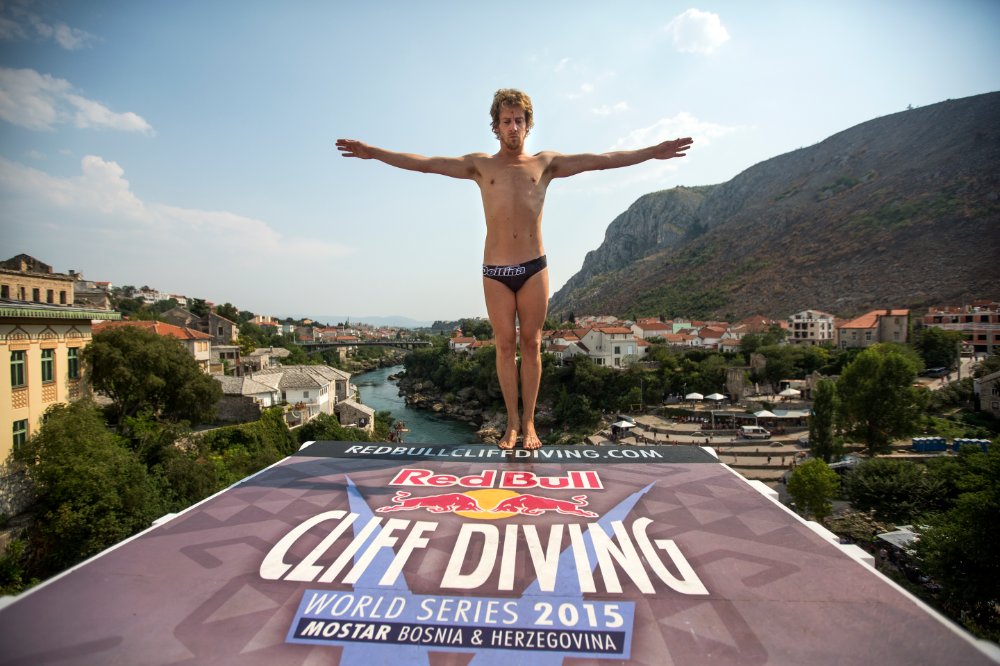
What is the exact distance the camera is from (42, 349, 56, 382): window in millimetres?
15875

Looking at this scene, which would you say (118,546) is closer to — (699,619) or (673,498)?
(699,619)

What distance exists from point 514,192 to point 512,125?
727mm

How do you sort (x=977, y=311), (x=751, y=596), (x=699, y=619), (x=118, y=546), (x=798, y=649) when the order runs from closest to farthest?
(x=798, y=649), (x=699, y=619), (x=751, y=596), (x=118, y=546), (x=977, y=311)

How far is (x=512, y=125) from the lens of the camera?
5.18m

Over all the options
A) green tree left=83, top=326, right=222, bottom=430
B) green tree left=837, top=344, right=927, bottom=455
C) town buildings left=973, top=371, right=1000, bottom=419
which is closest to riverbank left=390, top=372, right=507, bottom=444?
green tree left=83, top=326, right=222, bottom=430

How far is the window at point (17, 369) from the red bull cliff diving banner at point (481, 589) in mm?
16004

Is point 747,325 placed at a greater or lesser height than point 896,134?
lesser

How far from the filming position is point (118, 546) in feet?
10.1

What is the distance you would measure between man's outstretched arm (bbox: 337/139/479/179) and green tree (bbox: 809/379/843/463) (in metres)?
29.5

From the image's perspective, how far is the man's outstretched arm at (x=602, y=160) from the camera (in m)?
5.33

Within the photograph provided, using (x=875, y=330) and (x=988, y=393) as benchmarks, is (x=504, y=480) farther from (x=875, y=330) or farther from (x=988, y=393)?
(x=875, y=330)

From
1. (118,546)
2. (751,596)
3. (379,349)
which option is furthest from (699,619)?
(379,349)

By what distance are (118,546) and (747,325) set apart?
75.4 meters

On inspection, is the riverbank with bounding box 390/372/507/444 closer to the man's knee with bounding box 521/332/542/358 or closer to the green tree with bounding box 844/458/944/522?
the green tree with bounding box 844/458/944/522
